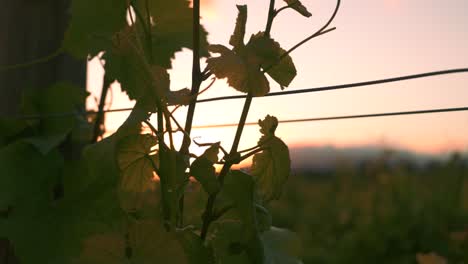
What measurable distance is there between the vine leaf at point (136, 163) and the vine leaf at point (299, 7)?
7.5 inches

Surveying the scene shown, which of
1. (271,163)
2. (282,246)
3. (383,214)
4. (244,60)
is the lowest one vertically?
(383,214)

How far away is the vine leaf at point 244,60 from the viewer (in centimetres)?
71

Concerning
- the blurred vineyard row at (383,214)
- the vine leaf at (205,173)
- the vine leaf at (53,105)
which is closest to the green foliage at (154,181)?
the vine leaf at (205,173)

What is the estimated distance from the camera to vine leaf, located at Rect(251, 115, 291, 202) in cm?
77

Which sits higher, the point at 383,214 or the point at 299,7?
the point at 299,7

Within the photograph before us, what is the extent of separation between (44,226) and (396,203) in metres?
2.71

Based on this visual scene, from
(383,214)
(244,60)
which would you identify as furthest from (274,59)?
(383,214)

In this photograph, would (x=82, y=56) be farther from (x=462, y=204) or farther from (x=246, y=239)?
(x=462, y=204)

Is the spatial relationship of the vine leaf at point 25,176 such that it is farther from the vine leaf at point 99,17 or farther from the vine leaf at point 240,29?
the vine leaf at point 240,29

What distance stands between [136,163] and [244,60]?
0.60 ft

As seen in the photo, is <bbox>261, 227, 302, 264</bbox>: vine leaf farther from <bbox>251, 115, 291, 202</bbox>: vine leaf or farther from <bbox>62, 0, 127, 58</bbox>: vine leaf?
<bbox>62, 0, 127, 58</bbox>: vine leaf

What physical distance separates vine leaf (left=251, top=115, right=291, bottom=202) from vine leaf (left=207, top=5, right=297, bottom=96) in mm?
51

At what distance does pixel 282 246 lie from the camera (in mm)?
863

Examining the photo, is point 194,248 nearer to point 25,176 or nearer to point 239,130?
point 239,130
